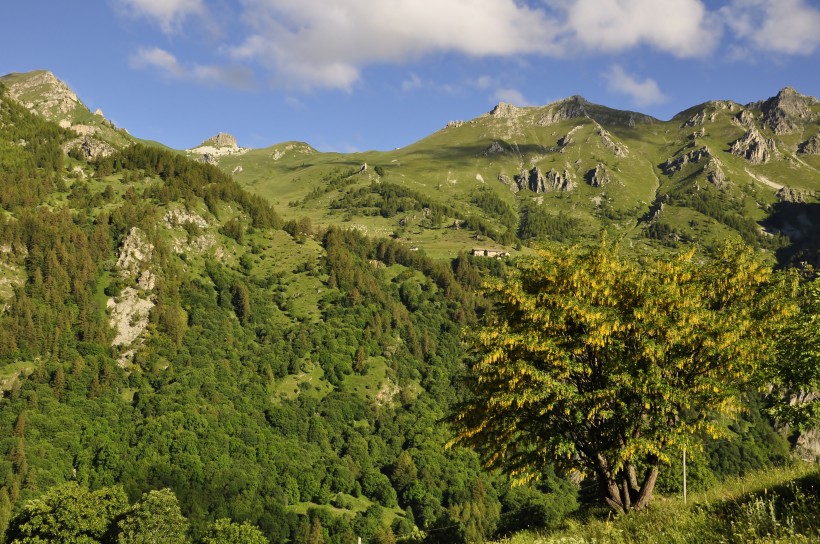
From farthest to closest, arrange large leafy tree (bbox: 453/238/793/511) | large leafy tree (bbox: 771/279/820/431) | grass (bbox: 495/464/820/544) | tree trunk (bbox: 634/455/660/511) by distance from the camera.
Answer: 1. tree trunk (bbox: 634/455/660/511)
2. large leafy tree (bbox: 453/238/793/511)
3. large leafy tree (bbox: 771/279/820/431)
4. grass (bbox: 495/464/820/544)

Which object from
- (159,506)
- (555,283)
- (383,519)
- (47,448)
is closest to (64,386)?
(47,448)

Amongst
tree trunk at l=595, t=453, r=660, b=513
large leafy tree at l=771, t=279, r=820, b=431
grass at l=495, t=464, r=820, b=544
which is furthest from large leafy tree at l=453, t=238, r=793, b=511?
grass at l=495, t=464, r=820, b=544

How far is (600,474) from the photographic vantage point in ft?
82.5

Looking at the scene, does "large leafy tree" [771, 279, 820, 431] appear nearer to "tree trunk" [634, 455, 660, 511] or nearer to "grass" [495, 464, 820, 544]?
"tree trunk" [634, 455, 660, 511]

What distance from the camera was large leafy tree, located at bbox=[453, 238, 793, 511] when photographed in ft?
75.9

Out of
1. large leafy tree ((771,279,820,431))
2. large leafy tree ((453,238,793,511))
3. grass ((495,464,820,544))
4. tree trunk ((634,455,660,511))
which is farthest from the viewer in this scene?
tree trunk ((634,455,660,511))

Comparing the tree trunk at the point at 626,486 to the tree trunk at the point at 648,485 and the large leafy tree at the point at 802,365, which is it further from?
the large leafy tree at the point at 802,365

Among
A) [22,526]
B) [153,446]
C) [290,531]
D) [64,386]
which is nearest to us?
[22,526]

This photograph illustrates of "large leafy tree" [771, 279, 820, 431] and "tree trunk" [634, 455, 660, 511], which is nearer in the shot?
"large leafy tree" [771, 279, 820, 431]

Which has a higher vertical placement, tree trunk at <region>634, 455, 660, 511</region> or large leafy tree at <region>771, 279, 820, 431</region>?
large leafy tree at <region>771, 279, 820, 431</region>

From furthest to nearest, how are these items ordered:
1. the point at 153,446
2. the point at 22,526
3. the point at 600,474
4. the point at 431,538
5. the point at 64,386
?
the point at 64,386 → the point at 153,446 → the point at 431,538 → the point at 22,526 → the point at 600,474

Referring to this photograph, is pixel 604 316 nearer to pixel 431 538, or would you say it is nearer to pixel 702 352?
pixel 702 352

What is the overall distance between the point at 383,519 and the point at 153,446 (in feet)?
240

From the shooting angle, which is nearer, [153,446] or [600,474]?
[600,474]
